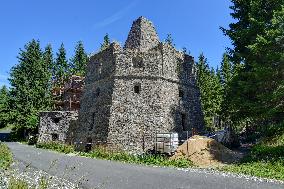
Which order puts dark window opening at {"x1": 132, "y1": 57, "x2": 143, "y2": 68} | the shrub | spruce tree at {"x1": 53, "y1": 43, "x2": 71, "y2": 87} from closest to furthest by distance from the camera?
1. the shrub
2. dark window opening at {"x1": 132, "y1": 57, "x2": 143, "y2": 68}
3. spruce tree at {"x1": 53, "y1": 43, "x2": 71, "y2": 87}

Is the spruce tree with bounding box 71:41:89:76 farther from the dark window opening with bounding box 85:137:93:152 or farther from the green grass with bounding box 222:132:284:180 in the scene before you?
the green grass with bounding box 222:132:284:180

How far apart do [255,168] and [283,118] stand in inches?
370

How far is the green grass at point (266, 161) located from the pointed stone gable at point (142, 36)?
18.5 meters

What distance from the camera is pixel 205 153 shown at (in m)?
25.7

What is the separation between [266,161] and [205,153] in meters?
5.33

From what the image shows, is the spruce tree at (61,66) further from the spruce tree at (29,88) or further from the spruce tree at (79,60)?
the spruce tree at (29,88)

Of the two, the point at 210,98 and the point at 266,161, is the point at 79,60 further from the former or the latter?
the point at 266,161

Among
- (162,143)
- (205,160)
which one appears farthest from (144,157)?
(205,160)

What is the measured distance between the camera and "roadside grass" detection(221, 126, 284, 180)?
60.0ft

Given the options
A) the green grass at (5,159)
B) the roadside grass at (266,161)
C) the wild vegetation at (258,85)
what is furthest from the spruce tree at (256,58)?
the green grass at (5,159)

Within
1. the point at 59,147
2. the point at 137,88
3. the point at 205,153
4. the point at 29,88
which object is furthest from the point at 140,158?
the point at 29,88

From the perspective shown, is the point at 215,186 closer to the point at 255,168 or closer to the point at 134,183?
the point at 134,183

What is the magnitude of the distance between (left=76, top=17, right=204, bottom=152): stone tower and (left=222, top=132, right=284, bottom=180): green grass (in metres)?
11.7

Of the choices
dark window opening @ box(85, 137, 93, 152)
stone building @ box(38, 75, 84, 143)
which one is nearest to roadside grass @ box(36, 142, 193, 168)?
dark window opening @ box(85, 137, 93, 152)
